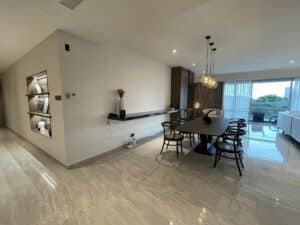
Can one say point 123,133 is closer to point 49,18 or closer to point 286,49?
point 49,18

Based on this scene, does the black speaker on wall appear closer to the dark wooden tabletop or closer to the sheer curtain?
the dark wooden tabletop

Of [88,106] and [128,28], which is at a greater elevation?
[128,28]

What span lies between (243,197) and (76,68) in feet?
11.9

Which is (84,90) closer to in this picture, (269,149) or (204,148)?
(204,148)

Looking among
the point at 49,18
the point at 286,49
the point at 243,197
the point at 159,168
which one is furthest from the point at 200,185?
the point at 286,49

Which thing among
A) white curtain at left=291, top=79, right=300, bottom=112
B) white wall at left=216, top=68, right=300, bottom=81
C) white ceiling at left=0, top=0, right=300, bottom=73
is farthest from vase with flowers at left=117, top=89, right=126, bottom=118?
white curtain at left=291, top=79, right=300, bottom=112

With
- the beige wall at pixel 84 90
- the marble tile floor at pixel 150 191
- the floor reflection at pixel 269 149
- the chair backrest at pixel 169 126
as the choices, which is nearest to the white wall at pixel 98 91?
the beige wall at pixel 84 90

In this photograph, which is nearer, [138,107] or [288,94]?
[138,107]

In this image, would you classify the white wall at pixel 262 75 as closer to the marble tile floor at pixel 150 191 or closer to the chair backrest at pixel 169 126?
the marble tile floor at pixel 150 191

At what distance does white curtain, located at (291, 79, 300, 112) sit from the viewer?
259 inches

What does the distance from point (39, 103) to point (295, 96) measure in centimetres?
981

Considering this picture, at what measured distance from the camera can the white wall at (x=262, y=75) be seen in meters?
6.57

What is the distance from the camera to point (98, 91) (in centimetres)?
348

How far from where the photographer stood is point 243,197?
2.12 metres
